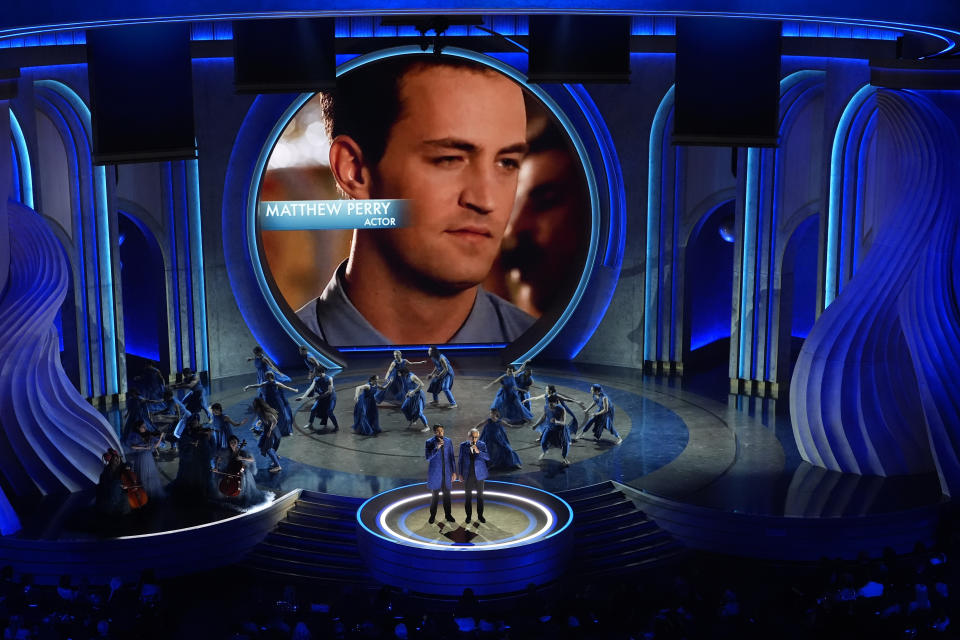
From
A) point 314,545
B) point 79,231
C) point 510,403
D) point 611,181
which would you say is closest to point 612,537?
point 314,545

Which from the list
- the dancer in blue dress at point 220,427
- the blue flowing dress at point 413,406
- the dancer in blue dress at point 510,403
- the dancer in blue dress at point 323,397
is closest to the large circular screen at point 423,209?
the dancer in blue dress at point 510,403

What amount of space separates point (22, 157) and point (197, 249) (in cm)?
358

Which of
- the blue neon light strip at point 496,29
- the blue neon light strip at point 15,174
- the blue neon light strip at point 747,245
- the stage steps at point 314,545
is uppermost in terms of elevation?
the blue neon light strip at point 496,29

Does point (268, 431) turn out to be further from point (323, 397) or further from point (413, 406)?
point (413, 406)

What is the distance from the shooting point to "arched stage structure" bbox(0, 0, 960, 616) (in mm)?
11891

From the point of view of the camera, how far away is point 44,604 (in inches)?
412

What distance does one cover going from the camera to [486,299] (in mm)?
19875

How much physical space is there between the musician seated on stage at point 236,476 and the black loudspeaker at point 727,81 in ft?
20.6

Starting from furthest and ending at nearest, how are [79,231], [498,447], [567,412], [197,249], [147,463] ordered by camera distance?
[197,249], [79,231], [567,412], [498,447], [147,463]

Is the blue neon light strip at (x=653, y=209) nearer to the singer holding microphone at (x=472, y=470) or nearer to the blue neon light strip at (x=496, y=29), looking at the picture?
the blue neon light strip at (x=496, y=29)

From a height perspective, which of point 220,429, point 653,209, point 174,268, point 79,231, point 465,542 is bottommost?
point 465,542

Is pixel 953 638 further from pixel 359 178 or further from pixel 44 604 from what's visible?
pixel 359 178

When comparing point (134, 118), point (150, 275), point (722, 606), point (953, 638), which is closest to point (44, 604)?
point (134, 118)

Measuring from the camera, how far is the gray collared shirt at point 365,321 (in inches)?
778
